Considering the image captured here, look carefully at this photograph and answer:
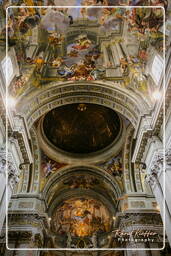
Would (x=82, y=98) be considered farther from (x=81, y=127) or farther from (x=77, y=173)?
(x=77, y=173)

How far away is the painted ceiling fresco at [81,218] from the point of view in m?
20.9

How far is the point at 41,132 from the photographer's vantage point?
18703 mm

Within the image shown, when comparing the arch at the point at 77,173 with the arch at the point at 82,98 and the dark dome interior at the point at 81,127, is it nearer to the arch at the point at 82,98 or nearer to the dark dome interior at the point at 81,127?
the dark dome interior at the point at 81,127

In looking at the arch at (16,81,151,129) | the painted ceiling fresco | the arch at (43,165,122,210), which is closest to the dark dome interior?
the arch at (43,165,122,210)

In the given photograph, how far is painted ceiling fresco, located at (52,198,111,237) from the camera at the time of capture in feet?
68.5

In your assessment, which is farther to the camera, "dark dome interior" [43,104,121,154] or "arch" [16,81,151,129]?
"dark dome interior" [43,104,121,154]

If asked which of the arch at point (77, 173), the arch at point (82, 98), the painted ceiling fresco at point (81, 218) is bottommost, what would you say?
the painted ceiling fresco at point (81, 218)

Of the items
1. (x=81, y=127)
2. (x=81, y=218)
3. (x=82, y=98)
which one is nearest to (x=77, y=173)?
(x=81, y=127)

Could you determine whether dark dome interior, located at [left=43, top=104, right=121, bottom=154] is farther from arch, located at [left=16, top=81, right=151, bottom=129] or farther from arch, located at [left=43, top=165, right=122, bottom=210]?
arch, located at [left=16, top=81, right=151, bottom=129]

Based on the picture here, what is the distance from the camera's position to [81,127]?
20.0 metres

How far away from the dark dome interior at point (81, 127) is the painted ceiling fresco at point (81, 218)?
5469mm

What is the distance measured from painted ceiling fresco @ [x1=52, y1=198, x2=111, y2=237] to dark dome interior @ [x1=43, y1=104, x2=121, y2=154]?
17.9ft

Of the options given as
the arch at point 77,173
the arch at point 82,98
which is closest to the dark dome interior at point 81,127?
the arch at point 77,173

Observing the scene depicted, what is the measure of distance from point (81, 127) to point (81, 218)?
878 cm
